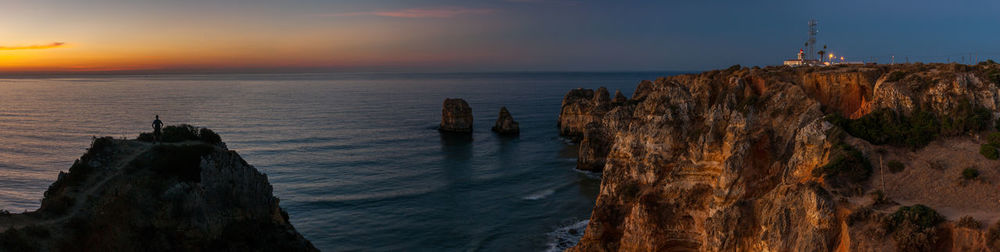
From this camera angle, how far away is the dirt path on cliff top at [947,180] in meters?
18.2

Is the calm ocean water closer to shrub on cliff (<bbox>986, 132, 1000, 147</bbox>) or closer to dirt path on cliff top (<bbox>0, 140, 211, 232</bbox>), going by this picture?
dirt path on cliff top (<bbox>0, 140, 211, 232</bbox>)

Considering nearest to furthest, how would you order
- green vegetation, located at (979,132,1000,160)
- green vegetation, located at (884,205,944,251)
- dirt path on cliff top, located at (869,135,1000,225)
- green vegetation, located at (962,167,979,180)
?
green vegetation, located at (884,205,944,251), dirt path on cliff top, located at (869,135,1000,225), green vegetation, located at (962,167,979,180), green vegetation, located at (979,132,1000,160)

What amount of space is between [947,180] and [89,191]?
3510 cm

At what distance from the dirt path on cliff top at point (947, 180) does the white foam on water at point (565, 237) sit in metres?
19.8

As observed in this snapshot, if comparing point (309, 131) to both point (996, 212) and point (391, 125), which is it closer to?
point (391, 125)

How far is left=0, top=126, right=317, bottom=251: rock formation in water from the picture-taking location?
2528cm

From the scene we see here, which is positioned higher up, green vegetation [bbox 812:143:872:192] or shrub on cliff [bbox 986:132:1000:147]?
shrub on cliff [bbox 986:132:1000:147]

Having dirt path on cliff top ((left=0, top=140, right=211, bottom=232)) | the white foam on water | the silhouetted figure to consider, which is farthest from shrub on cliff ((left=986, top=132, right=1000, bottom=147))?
the silhouetted figure

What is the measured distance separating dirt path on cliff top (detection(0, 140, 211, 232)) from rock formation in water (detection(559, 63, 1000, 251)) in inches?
913

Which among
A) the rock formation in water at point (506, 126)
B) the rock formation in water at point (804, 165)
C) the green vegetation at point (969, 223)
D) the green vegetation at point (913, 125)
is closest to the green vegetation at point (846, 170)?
the rock formation in water at point (804, 165)

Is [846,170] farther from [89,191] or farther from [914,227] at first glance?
[89,191]

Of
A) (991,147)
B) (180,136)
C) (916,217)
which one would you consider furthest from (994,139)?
(180,136)

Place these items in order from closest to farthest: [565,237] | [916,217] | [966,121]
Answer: [916,217] < [966,121] < [565,237]

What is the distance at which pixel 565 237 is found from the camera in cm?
3906
